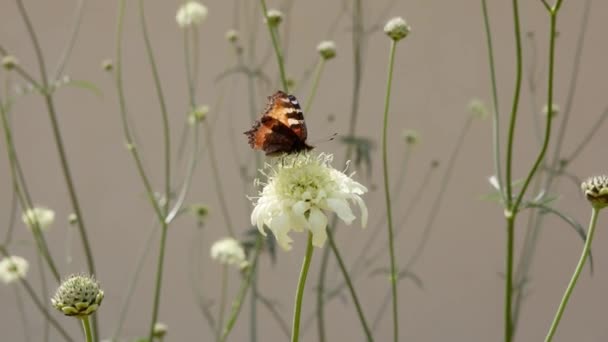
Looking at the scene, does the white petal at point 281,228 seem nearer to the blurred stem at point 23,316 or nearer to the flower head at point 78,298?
the flower head at point 78,298

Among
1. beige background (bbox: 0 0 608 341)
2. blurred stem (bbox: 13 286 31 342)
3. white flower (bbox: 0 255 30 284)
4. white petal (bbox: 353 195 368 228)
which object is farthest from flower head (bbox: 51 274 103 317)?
blurred stem (bbox: 13 286 31 342)

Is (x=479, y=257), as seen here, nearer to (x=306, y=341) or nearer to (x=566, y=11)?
(x=306, y=341)

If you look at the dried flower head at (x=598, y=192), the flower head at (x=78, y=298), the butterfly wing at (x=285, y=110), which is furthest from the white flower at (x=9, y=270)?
the dried flower head at (x=598, y=192)

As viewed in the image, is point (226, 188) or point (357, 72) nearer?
point (357, 72)

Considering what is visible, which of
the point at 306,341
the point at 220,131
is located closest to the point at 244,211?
the point at 220,131

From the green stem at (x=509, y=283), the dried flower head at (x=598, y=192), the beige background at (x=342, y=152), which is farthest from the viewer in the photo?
the beige background at (x=342, y=152)

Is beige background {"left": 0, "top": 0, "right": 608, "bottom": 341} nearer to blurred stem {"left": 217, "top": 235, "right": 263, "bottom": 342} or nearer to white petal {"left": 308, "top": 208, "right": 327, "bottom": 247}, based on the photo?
blurred stem {"left": 217, "top": 235, "right": 263, "bottom": 342}

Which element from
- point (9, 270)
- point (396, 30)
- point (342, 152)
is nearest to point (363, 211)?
point (396, 30)

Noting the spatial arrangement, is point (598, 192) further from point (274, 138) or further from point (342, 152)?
point (342, 152)
